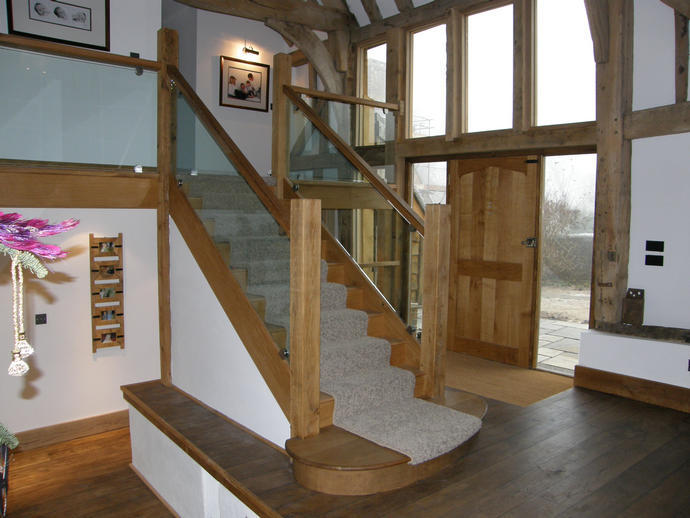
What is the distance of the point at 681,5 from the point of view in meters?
4.04

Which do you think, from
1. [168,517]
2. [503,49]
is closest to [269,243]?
[168,517]

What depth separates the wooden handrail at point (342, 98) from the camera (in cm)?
525

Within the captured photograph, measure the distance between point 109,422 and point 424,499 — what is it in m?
3.18

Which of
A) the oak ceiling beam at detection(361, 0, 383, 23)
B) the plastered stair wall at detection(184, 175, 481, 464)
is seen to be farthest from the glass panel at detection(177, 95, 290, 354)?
the oak ceiling beam at detection(361, 0, 383, 23)

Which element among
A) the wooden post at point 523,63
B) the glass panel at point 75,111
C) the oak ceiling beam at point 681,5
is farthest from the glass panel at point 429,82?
the glass panel at point 75,111

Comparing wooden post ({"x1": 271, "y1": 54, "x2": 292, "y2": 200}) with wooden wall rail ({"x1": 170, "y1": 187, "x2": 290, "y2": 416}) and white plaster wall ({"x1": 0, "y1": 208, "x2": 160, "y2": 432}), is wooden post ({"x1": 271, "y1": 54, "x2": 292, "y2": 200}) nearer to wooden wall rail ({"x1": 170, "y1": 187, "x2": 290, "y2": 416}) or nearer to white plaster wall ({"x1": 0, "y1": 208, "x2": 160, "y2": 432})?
wooden wall rail ({"x1": 170, "y1": 187, "x2": 290, "y2": 416})

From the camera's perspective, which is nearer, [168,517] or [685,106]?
[168,517]

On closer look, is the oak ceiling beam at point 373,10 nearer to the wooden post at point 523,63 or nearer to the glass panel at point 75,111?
the wooden post at point 523,63

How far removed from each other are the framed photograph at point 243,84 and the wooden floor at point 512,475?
477 centimetres

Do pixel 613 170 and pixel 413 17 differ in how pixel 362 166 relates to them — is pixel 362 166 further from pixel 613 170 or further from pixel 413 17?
pixel 413 17

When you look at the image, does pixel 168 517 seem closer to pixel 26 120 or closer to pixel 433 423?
→ pixel 433 423

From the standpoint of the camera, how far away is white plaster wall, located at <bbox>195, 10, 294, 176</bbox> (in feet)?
24.2

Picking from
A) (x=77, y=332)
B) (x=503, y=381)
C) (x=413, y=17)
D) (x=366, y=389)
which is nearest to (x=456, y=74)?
(x=413, y=17)

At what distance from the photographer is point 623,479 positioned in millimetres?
3014
